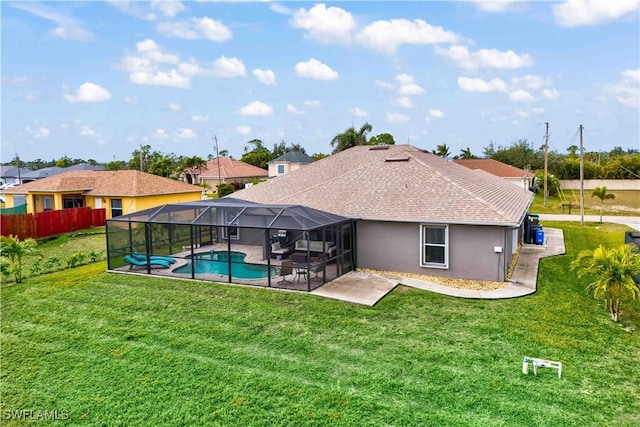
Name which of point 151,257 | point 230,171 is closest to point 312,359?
point 151,257

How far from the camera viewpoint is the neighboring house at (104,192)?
92.8ft

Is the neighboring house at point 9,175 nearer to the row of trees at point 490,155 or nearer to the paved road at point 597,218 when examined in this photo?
the row of trees at point 490,155

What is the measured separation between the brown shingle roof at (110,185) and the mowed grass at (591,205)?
2880cm

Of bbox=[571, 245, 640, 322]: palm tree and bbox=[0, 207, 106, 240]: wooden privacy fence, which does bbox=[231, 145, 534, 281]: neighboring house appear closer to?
bbox=[571, 245, 640, 322]: palm tree

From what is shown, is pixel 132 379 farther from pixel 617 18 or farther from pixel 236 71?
pixel 236 71

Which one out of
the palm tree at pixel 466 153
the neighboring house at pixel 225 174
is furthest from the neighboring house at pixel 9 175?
the palm tree at pixel 466 153

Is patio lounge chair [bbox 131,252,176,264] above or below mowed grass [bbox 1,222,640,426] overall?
above

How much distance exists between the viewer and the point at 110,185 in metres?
29.7

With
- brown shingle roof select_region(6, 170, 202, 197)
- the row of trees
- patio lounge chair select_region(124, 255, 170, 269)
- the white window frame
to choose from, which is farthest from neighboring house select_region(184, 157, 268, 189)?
the white window frame

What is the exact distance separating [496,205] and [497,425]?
9.52 meters

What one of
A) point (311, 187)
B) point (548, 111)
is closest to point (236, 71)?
point (311, 187)

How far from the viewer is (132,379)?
773cm

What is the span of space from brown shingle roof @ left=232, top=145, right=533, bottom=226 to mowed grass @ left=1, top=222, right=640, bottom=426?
2.80 m

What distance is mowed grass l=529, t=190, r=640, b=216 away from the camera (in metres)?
34.8
